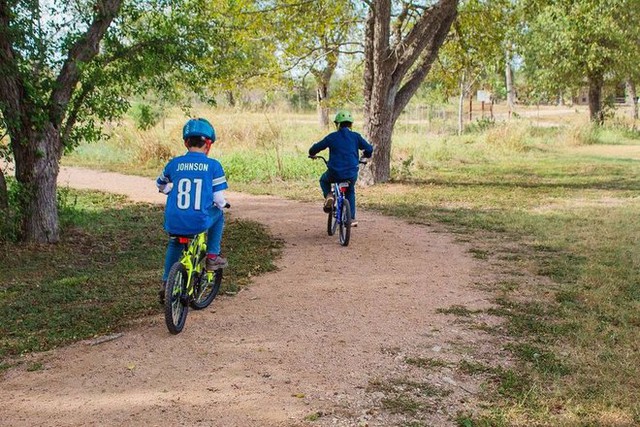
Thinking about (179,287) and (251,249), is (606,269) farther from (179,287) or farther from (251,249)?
(179,287)

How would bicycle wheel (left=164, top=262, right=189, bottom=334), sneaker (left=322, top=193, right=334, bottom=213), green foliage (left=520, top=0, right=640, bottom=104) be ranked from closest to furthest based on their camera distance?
bicycle wheel (left=164, top=262, right=189, bottom=334) < sneaker (left=322, top=193, right=334, bottom=213) < green foliage (left=520, top=0, right=640, bottom=104)

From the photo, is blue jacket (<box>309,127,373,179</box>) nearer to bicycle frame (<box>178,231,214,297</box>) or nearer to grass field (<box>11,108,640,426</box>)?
grass field (<box>11,108,640,426</box>)

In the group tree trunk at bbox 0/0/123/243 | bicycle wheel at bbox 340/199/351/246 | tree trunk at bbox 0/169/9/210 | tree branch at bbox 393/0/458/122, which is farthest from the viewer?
tree branch at bbox 393/0/458/122

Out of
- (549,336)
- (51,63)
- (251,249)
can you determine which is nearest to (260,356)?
(549,336)

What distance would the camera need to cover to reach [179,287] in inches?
207

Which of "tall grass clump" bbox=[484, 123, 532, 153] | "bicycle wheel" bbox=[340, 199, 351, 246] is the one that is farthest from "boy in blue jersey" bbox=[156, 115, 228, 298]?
"tall grass clump" bbox=[484, 123, 532, 153]

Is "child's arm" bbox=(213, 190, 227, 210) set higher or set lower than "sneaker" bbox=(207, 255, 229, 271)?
higher

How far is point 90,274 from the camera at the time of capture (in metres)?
7.56

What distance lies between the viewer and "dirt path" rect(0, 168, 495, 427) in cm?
394

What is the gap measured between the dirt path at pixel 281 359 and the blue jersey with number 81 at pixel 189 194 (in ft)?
2.73

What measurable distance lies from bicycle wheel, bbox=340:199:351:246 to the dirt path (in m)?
1.17

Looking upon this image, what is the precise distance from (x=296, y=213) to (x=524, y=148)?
1487 cm

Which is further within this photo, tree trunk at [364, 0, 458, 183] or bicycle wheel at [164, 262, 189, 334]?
tree trunk at [364, 0, 458, 183]

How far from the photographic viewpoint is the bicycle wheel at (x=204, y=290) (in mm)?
5809
